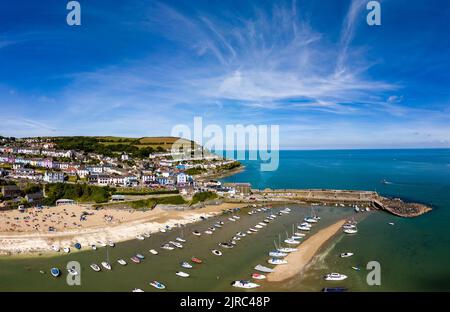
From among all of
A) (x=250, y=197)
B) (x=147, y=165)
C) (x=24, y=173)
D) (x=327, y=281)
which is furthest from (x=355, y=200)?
(x=24, y=173)

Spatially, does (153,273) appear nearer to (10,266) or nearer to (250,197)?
(10,266)

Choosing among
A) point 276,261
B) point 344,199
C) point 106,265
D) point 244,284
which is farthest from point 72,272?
point 344,199

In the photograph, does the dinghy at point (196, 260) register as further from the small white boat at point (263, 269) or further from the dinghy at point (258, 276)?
the dinghy at point (258, 276)

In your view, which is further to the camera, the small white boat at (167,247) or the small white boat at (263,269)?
the small white boat at (167,247)

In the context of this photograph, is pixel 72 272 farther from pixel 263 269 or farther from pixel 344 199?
pixel 344 199

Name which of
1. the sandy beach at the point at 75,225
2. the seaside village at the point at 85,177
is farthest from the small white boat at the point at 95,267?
the seaside village at the point at 85,177
